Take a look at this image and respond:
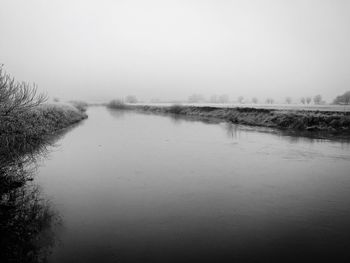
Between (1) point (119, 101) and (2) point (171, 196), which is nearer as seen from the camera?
(2) point (171, 196)

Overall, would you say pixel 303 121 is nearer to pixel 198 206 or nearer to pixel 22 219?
pixel 198 206

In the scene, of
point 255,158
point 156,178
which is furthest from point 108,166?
point 255,158

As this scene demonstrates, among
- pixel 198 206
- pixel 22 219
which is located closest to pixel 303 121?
pixel 198 206

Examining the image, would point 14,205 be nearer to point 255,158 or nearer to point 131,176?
point 131,176

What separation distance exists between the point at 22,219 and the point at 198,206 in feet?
15.1

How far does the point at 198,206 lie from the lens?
731cm

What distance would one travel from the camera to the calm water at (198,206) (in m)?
5.13

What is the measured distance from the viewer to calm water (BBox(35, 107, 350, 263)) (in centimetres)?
513

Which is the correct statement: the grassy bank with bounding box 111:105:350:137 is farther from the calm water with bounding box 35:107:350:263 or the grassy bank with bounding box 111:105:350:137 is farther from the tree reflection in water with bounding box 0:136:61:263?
the tree reflection in water with bounding box 0:136:61:263

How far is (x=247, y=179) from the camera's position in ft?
32.5

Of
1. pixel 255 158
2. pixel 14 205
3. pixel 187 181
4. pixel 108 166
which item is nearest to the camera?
pixel 14 205

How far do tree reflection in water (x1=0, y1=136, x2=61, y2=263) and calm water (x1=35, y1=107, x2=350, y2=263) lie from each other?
0.28 meters

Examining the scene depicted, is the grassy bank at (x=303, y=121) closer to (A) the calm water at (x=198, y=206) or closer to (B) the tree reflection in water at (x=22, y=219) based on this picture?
(A) the calm water at (x=198, y=206)

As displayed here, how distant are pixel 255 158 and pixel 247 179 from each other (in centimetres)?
399
